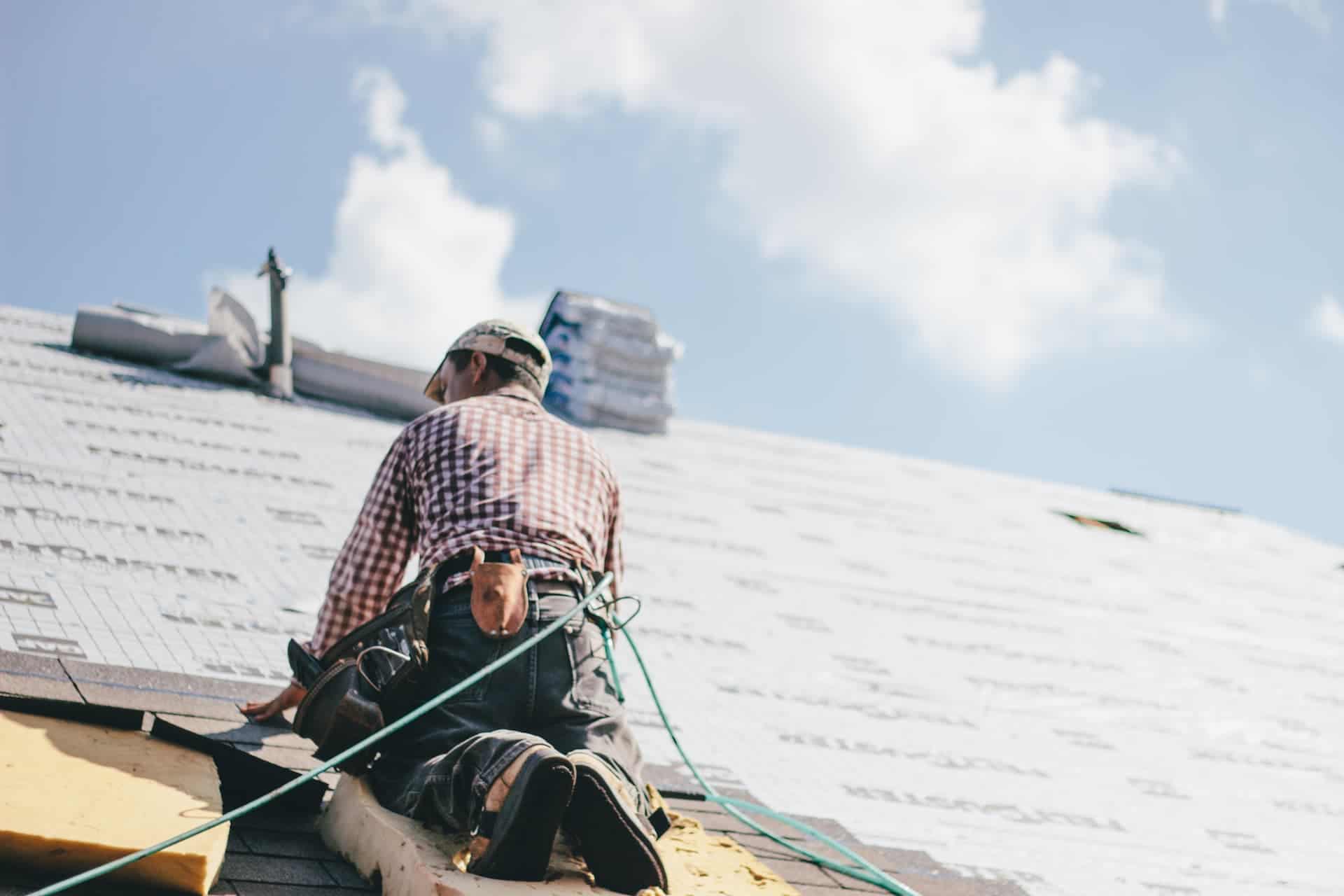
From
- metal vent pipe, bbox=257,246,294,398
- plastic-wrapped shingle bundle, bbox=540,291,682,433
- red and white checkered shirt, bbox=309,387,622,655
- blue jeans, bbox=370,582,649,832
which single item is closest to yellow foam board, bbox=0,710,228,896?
blue jeans, bbox=370,582,649,832

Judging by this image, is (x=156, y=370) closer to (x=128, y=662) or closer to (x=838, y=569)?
(x=838, y=569)

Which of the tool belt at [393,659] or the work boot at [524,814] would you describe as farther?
the tool belt at [393,659]

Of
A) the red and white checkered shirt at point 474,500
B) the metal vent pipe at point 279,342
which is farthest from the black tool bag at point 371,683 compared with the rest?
the metal vent pipe at point 279,342

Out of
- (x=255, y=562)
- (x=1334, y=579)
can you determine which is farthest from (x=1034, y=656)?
(x=1334, y=579)

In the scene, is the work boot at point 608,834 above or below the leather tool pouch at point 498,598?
below

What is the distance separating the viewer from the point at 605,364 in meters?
8.39

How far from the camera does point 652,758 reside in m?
3.24

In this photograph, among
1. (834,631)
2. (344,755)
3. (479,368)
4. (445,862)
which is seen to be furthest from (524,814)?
(834,631)

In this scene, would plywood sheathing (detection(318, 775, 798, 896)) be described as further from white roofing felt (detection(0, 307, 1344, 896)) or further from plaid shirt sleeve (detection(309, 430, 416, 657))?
white roofing felt (detection(0, 307, 1344, 896))

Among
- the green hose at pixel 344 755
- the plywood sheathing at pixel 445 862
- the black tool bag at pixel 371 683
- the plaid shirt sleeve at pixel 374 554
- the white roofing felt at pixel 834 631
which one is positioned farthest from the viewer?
the white roofing felt at pixel 834 631

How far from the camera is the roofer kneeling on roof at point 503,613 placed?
73.6 inches

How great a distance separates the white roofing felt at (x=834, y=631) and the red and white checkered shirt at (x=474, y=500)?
71 cm

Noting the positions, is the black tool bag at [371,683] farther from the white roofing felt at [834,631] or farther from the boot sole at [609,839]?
the white roofing felt at [834,631]

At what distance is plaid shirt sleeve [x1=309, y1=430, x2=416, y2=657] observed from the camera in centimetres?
244
